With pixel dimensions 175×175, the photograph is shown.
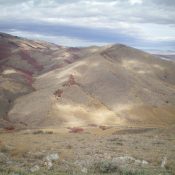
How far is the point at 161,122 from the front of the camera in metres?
81.8

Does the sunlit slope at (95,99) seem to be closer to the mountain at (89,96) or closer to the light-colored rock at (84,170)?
the mountain at (89,96)

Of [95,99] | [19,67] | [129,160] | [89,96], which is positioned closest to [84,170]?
[129,160]

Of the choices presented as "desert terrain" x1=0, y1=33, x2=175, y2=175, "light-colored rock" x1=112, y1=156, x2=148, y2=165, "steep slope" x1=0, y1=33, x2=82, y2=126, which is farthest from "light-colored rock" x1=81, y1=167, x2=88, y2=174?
"steep slope" x1=0, y1=33, x2=82, y2=126

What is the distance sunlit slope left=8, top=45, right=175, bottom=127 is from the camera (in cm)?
8000

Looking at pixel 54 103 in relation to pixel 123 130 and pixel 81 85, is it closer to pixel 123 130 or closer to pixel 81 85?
pixel 81 85

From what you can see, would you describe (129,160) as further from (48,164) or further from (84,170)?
(48,164)

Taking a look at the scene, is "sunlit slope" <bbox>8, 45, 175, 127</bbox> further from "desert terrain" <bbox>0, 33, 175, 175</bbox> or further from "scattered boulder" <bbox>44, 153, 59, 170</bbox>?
"scattered boulder" <bbox>44, 153, 59, 170</bbox>

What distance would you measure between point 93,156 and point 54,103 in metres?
55.2

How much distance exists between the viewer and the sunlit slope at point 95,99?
262 feet

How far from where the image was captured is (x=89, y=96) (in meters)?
89.6

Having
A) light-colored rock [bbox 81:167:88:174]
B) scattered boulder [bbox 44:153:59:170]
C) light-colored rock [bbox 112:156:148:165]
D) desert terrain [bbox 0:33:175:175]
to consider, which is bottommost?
desert terrain [bbox 0:33:175:175]

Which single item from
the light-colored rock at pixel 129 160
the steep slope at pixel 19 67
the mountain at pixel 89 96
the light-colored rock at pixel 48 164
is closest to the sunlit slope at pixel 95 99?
the mountain at pixel 89 96

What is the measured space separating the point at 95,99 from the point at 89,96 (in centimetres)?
155

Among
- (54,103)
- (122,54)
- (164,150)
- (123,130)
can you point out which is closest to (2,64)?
(122,54)
